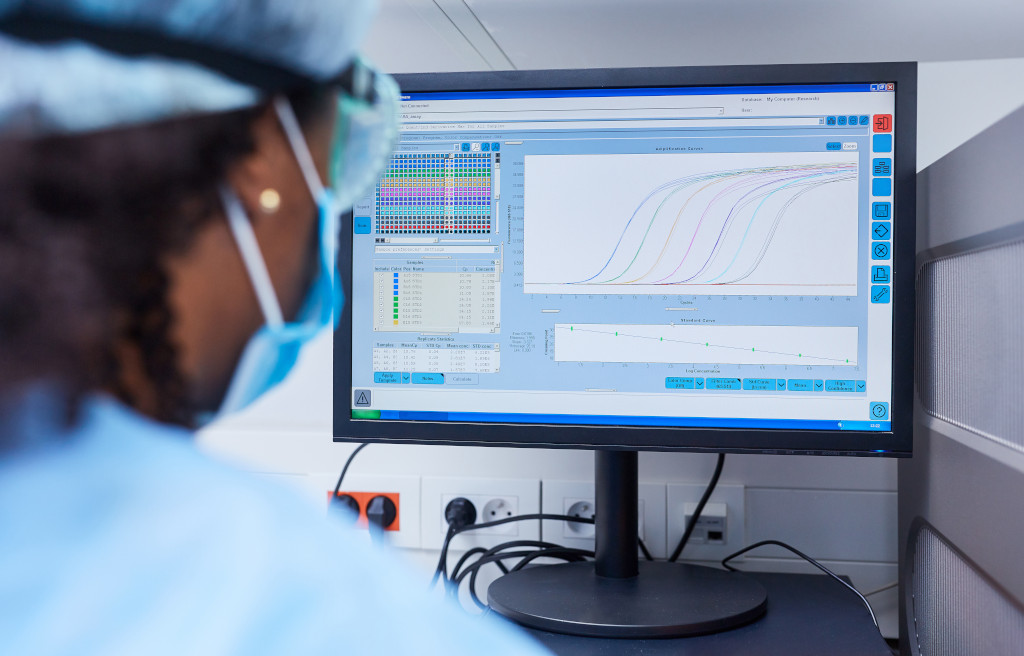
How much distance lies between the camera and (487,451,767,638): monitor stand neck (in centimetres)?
59

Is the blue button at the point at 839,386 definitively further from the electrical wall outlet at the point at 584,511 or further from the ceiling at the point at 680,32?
the ceiling at the point at 680,32

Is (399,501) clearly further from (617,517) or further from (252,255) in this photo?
(252,255)

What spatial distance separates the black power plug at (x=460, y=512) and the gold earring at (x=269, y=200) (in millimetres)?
569

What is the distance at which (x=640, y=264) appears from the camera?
0.68 m

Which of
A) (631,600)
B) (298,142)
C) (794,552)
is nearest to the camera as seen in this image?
(298,142)

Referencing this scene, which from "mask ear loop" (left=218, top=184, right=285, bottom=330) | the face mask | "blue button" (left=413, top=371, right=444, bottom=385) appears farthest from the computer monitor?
"mask ear loop" (left=218, top=184, right=285, bottom=330)

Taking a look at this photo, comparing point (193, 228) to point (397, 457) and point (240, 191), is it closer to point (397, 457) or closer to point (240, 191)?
point (240, 191)

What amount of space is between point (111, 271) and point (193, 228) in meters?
0.04

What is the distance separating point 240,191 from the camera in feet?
0.89

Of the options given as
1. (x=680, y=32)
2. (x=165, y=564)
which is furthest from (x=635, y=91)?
(x=165, y=564)

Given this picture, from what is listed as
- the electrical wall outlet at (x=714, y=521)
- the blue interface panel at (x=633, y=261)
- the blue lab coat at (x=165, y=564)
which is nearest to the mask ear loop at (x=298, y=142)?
the blue lab coat at (x=165, y=564)

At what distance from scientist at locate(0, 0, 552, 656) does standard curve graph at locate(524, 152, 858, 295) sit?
→ 433mm

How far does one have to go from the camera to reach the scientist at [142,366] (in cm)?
20

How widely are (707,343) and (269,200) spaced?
1.54ft
